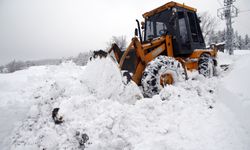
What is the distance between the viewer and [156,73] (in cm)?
423

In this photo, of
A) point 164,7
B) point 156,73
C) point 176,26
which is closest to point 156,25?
point 164,7

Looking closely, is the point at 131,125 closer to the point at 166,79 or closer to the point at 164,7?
the point at 166,79

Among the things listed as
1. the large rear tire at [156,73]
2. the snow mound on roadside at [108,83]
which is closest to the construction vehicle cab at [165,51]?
the large rear tire at [156,73]

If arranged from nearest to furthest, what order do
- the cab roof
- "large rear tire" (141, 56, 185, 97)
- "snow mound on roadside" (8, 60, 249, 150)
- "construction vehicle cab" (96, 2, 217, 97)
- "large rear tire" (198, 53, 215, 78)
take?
"snow mound on roadside" (8, 60, 249, 150) → "large rear tire" (141, 56, 185, 97) → "construction vehicle cab" (96, 2, 217, 97) → the cab roof → "large rear tire" (198, 53, 215, 78)

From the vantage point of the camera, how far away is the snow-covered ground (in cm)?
247

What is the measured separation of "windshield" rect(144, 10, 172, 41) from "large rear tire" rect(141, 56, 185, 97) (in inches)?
62.1

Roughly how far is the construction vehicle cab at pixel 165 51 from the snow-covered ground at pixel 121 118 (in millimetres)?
638

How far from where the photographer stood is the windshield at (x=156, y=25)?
5682mm

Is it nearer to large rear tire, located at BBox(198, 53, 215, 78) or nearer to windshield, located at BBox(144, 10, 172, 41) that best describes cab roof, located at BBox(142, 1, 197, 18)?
windshield, located at BBox(144, 10, 172, 41)

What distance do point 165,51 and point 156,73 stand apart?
135 centimetres

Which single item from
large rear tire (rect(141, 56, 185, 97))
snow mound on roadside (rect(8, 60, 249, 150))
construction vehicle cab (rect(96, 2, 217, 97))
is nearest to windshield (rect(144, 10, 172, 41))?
construction vehicle cab (rect(96, 2, 217, 97))

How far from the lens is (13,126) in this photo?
3.08 meters

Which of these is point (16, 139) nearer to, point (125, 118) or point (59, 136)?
point (59, 136)

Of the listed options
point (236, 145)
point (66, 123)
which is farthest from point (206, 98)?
point (66, 123)
